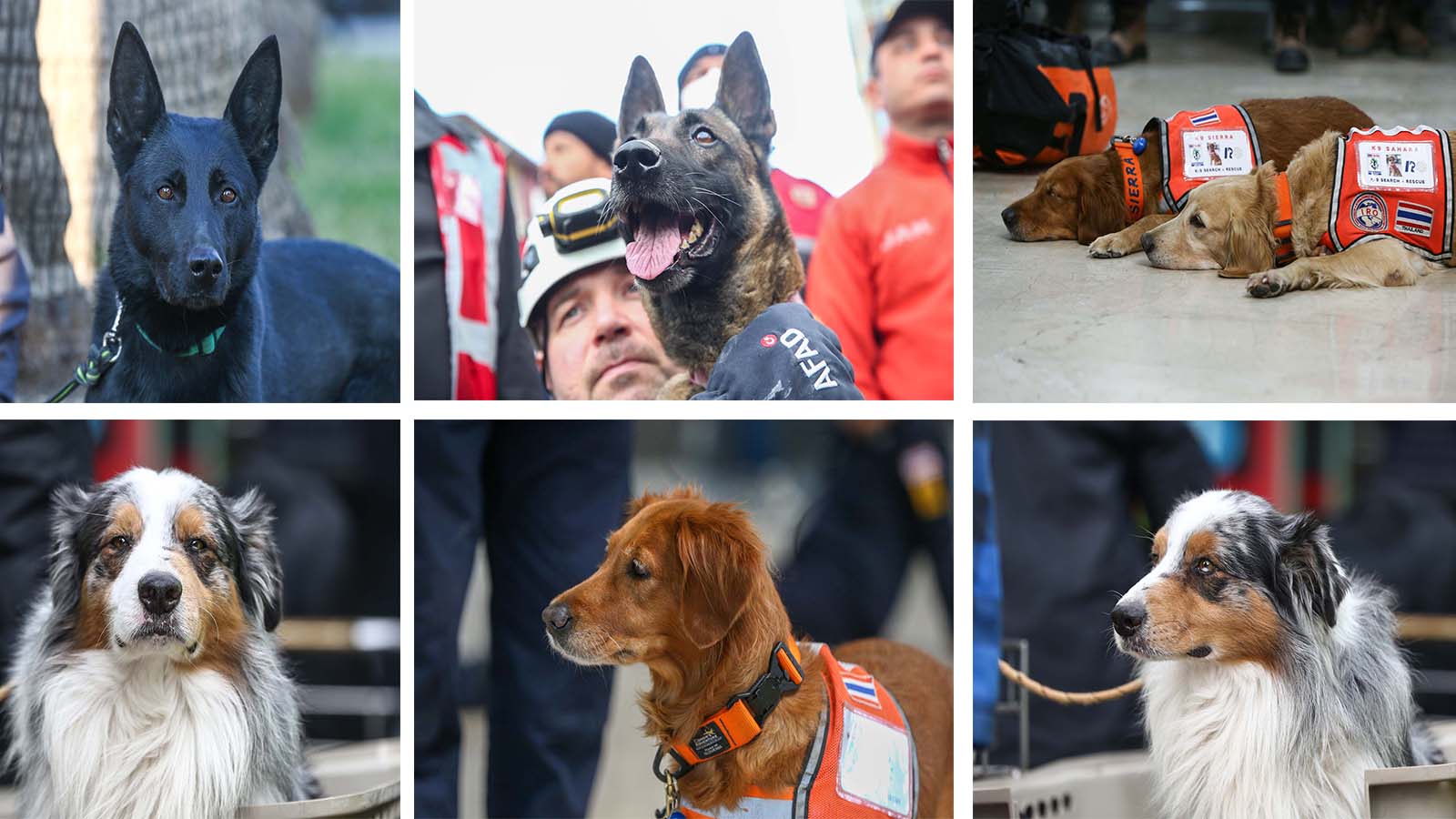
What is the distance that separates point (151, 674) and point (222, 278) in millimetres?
694

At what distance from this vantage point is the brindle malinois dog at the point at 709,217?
2.43m

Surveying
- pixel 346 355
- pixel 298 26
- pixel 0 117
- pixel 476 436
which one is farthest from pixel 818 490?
pixel 0 117

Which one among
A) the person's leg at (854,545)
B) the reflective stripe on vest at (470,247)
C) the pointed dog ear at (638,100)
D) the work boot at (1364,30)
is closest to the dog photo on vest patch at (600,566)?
the person's leg at (854,545)

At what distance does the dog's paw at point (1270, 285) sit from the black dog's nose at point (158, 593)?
191 cm

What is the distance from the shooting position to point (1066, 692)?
2.43 metres

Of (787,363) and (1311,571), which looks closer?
(1311,571)

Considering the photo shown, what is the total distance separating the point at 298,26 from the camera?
8.27 feet

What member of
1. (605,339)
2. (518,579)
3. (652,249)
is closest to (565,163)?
(652,249)

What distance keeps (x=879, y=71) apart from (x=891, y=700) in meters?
1.12

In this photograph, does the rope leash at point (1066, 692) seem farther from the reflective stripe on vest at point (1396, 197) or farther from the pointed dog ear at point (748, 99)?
the pointed dog ear at point (748, 99)

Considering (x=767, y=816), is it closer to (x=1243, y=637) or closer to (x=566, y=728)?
(x=566, y=728)

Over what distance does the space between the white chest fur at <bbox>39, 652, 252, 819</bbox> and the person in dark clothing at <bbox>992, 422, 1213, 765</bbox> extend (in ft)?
4.53

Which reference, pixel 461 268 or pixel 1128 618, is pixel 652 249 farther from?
pixel 1128 618

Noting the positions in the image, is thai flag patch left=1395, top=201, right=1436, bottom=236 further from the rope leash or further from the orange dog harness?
the orange dog harness
